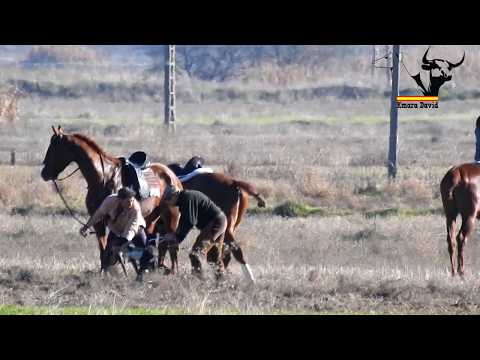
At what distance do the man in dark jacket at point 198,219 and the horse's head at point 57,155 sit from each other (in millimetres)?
2035

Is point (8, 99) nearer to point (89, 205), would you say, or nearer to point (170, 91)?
point (170, 91)

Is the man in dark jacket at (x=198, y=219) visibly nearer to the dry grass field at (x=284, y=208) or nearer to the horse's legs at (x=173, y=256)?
the horse's legs at (x=173, y=256)

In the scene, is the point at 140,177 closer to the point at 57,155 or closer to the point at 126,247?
the point at 126,247

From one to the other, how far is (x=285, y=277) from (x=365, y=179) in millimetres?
12917

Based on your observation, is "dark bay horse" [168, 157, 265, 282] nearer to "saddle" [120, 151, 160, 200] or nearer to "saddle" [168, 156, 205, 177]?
"saddle" [168, 156, 205, 177]

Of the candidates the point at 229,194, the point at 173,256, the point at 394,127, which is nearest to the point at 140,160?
the point at 229,194

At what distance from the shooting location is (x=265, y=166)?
31.2 meters

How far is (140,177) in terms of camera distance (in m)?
16.5

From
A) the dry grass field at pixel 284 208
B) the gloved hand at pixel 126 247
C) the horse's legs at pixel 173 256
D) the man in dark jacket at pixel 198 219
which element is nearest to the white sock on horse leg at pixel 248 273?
the dry grass field at pixel 284 208

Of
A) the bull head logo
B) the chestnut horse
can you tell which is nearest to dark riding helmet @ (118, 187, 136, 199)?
the chestnut horse

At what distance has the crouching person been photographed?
15703 mm

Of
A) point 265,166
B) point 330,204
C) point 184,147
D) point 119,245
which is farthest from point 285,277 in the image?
point 184,147

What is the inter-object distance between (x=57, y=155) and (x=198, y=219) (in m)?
2.70

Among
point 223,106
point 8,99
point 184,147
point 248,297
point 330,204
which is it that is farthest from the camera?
point 223,106
